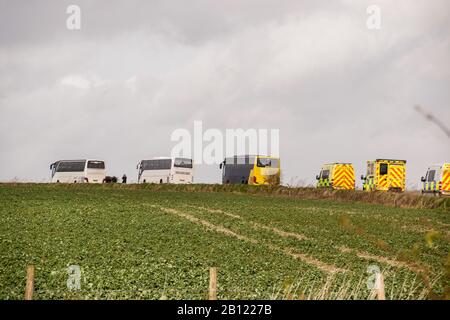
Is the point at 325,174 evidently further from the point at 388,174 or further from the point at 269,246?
the point at 269,246

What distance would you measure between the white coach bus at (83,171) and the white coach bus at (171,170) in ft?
22.3

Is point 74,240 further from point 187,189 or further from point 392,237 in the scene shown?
point 187,189

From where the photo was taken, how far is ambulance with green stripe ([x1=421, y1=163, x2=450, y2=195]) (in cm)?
5941

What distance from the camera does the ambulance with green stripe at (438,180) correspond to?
59.4 meters

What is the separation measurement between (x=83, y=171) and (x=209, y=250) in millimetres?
70560

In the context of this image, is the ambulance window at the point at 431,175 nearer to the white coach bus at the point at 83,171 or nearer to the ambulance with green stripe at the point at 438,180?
the ambulance with green stripe at the point at 438,180

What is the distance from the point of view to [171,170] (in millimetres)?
90750

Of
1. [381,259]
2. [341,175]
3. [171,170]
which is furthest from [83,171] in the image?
[381,259]

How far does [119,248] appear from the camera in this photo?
2809cm

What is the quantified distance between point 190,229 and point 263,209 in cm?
1269

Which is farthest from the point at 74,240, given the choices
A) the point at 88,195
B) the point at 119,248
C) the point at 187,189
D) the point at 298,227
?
the point at 187,189

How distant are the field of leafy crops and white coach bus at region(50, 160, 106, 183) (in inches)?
1800

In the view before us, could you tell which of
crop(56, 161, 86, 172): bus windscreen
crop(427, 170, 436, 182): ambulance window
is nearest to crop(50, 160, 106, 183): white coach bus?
crop(56, 161, 86, 172): bus windscreen

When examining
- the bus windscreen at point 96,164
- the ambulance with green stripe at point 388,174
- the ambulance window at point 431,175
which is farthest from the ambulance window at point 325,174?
the bus windscreen at point 96,164
